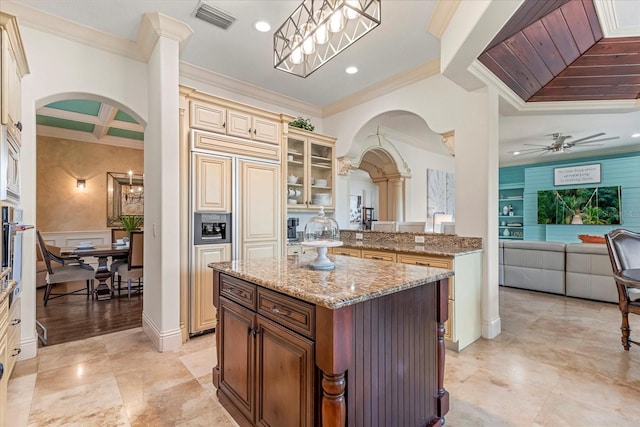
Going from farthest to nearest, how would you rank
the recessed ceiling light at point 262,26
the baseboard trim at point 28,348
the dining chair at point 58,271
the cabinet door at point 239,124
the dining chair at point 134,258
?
the dining chair at point 134,258
the dining chair at point 58,271
the cabinet door at point 239,124
the recessed ceiling light at point 262,26
the baseboard trim at point 28,348

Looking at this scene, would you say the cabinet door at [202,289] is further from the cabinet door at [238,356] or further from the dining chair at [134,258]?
the dining chair at [134,258]

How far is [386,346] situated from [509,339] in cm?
235

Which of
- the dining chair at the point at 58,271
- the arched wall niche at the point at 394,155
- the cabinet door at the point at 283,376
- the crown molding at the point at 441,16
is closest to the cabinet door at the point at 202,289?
the cabinet door at the point at 283,376

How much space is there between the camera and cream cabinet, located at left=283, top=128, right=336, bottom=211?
4289 mm

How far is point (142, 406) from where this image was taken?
76.4 inches

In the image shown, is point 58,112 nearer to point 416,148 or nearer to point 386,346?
point 386,346

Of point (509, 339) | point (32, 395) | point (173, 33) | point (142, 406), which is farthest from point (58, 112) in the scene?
point (509, 339)

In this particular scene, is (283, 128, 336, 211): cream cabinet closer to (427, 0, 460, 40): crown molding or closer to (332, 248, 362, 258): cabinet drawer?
(332, 248, 362, 258): cabinet drawer

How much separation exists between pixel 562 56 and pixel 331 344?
3.32m

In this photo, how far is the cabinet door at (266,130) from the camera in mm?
3535

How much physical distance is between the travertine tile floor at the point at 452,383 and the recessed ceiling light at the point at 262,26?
3072 millimetres

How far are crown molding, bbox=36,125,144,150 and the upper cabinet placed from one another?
4.13 m

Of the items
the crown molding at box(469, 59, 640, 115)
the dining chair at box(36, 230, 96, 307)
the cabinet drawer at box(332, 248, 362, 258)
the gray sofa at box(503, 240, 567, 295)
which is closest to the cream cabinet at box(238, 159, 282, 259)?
the cabinet drawer at box(332, 248, 362, 258)

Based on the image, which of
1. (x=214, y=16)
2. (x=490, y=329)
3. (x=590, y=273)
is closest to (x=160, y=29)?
(x=214, y=16)
